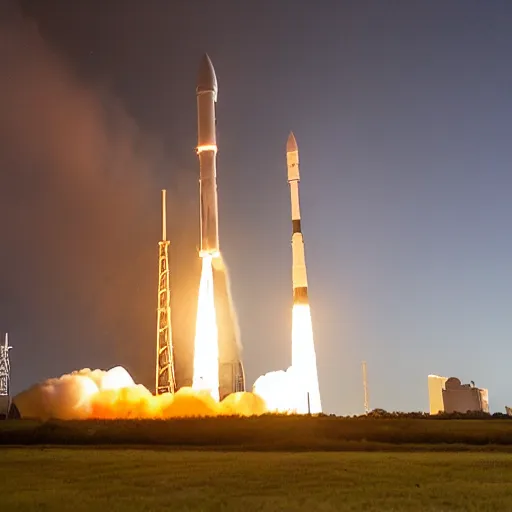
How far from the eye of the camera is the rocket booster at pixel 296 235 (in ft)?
203

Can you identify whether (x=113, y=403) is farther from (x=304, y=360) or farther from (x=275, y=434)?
(x=275, y=434)

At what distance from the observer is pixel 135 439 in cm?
4034

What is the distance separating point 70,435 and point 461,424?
2377 cm

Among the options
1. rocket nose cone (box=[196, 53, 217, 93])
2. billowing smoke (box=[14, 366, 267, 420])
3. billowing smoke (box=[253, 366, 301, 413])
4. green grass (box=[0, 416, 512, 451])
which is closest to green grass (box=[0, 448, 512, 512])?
green grass (box=[0, 416, 512, 451])

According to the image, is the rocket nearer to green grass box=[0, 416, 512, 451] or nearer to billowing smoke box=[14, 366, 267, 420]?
billowing smoke box=[14, 366, 267, 420]

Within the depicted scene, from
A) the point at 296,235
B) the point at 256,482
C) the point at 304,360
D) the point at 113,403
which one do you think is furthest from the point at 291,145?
the point at 256,482

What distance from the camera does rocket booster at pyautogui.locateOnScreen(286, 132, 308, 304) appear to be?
61812 millimetres

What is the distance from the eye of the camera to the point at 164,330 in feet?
207

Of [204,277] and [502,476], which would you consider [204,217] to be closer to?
[204,277]

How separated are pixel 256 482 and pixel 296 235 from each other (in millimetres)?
42113

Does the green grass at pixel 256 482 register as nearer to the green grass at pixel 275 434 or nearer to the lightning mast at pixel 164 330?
the green grass at pixel 275 434

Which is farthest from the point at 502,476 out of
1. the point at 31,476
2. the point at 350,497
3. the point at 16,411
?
the point at 16,411

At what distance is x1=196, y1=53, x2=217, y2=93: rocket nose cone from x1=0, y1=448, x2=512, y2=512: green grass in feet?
118

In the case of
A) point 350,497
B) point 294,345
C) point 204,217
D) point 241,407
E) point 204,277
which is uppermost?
point 204,217
